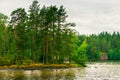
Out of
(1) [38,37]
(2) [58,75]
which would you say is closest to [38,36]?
(1) [38,37]

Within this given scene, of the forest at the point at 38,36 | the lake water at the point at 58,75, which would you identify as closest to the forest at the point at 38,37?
the forest at the point at 38,36

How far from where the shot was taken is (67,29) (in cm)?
11600

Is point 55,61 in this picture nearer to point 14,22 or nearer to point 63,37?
point 63,37

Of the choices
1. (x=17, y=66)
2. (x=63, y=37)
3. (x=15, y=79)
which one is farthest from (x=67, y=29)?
(x=15, y=79)

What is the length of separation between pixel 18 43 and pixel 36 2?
16.5 meters

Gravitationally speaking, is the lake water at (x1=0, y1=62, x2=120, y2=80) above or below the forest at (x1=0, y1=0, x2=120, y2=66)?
below

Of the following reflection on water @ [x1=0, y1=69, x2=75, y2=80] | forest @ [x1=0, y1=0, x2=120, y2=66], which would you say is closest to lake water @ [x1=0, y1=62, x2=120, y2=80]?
reflection on water @ [x1=0, y1=69, x2=75, y2=80]

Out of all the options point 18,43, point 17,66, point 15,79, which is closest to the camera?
point 15,79

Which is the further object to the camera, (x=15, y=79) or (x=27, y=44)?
(x=27, y=44)

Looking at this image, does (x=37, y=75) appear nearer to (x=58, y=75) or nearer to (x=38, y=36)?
(x=58, y=75)

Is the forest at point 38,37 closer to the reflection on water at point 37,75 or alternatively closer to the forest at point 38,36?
the forest at point 38,36

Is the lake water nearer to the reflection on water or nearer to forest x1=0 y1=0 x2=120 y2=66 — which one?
the reflection on water

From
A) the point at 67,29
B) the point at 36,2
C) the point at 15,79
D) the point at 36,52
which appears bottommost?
the point at 15,79

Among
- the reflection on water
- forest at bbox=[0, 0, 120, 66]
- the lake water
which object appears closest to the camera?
the reflection on water
